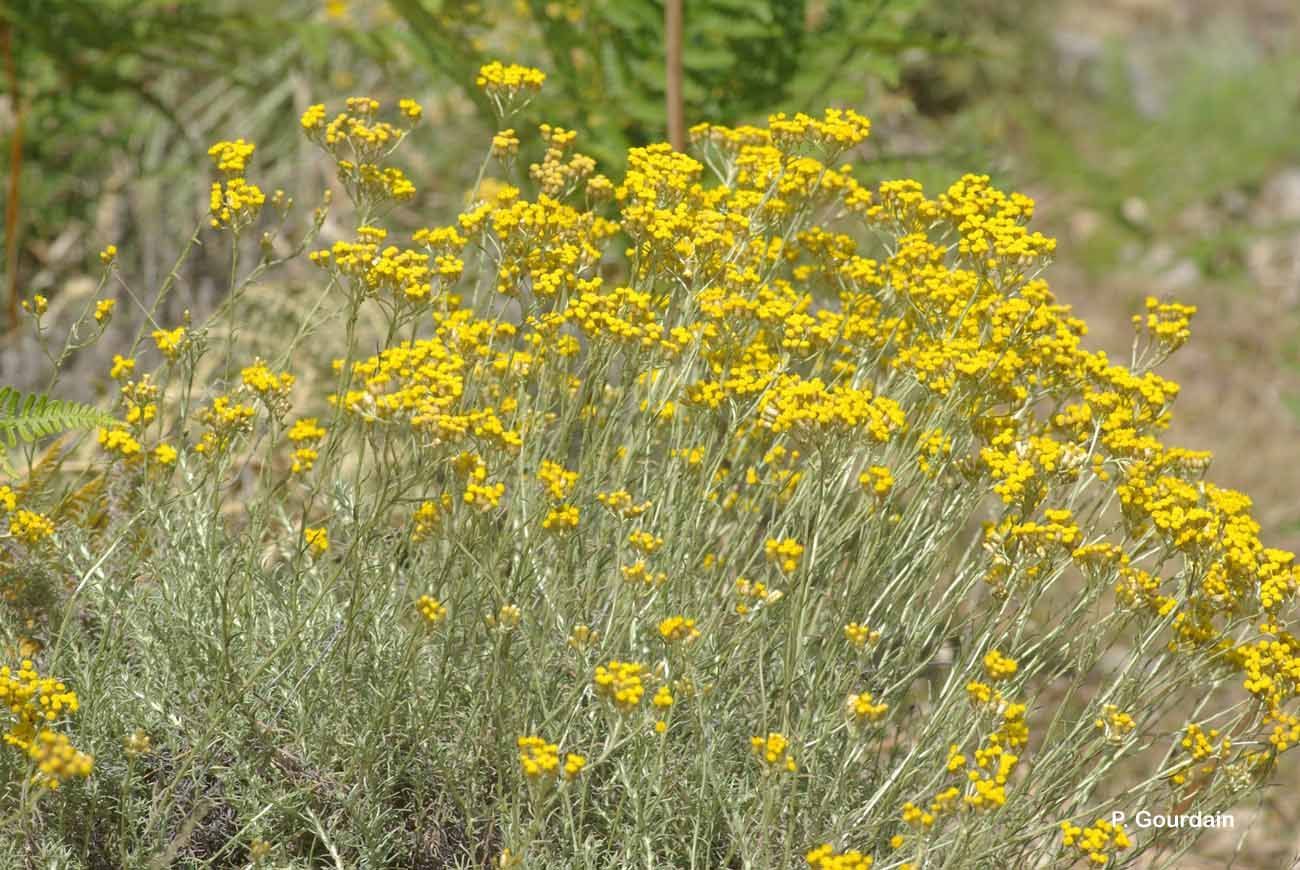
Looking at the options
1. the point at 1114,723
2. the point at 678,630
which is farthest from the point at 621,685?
the point at 1114,723

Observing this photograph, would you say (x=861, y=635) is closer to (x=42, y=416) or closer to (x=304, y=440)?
(x=304, y=440)

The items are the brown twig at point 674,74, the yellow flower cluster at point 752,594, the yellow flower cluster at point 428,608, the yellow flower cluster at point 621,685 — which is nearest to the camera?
the yellow flower cluster at point 621,685

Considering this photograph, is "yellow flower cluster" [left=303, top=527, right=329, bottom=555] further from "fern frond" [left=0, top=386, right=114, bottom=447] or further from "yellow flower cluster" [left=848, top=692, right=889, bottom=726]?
"yellow flower cluster" [left=848, top=692, right=889, bottom=726]

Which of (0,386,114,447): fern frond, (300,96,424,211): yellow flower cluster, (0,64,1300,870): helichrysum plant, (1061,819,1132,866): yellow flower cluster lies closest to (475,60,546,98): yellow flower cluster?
(0,64,1300,870): helichrysum plant

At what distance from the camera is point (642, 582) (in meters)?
2.21

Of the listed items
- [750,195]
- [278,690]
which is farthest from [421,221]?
[278,690]

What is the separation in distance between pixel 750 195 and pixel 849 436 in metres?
0.59

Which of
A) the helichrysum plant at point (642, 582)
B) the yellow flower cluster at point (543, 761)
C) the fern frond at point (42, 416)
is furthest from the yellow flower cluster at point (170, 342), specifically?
the yellow flower cluster at point (543, 761)

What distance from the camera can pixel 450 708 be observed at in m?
2.35

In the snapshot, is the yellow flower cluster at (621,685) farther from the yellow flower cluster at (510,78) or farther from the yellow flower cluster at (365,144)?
the yellow flower cluster at (510,78)

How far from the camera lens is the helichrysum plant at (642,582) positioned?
6.98ft

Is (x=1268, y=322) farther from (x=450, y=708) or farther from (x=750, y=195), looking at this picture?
(x=450, y=708)

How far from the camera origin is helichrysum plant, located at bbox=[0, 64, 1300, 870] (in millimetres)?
2129

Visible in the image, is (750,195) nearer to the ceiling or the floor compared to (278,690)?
nearer to the ceiling
